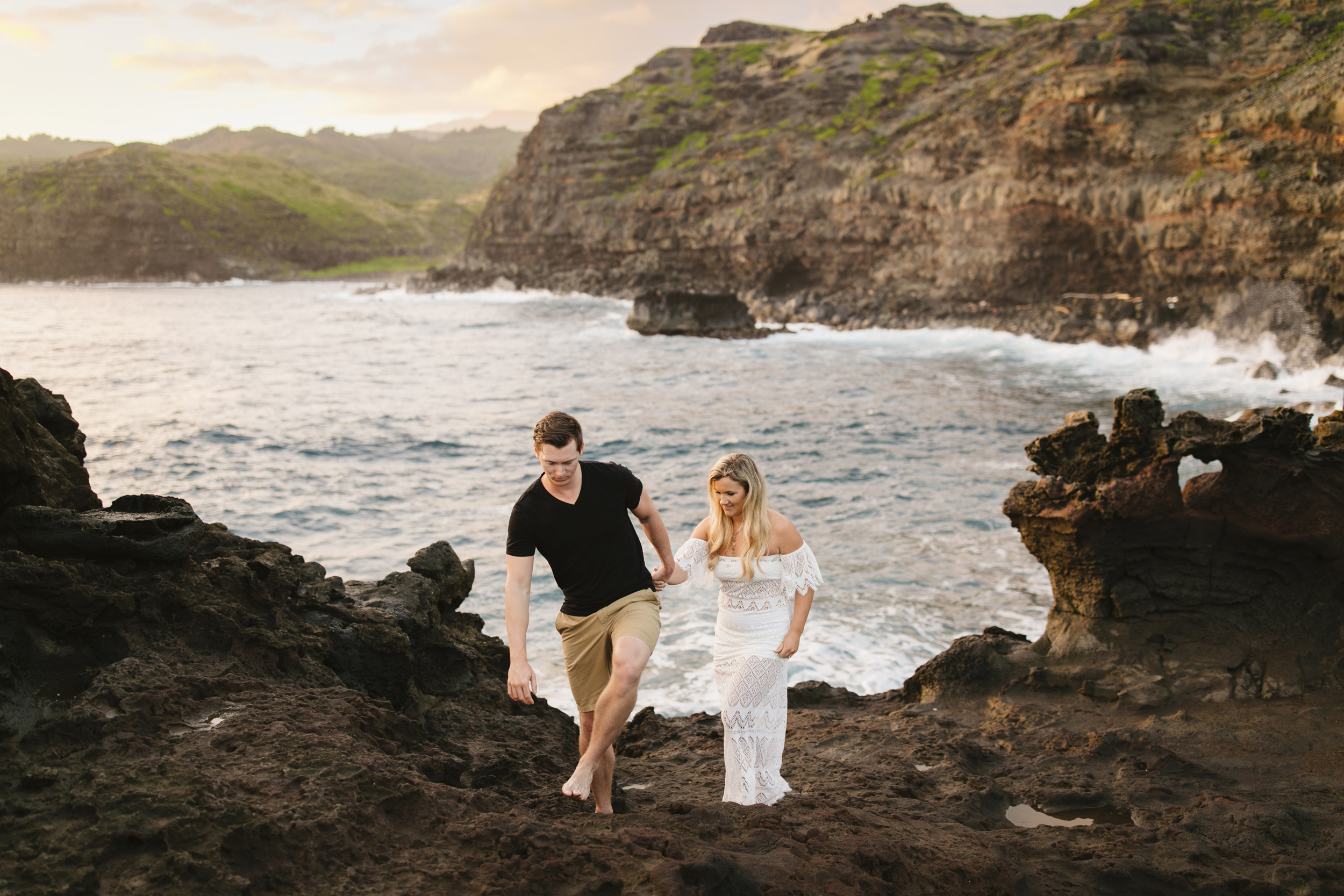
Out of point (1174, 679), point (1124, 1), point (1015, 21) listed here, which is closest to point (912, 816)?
point (1174, 679)

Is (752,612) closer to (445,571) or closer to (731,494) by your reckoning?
(731,494)

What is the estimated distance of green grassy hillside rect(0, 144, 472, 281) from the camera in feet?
366

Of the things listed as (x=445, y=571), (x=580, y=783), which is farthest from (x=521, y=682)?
(x=445, y=571)

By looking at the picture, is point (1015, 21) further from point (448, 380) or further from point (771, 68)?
point (448, 380)

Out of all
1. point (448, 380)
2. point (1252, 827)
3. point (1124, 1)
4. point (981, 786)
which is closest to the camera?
point (1252, 827)

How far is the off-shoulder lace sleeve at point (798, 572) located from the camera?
4945 mm

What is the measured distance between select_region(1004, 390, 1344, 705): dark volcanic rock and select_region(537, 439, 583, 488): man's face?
15.8 feet

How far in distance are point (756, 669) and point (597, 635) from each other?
0.95 metres

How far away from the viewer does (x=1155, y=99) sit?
38.2 meters

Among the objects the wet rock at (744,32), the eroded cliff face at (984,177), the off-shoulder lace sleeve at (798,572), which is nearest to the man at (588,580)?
the off-shoulder lace sleeve at (798,572)

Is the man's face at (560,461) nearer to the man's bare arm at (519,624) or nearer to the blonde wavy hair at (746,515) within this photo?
the man's bare arm at (519,624)

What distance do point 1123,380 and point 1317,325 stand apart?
697 centimetres

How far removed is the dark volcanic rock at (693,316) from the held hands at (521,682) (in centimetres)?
4023

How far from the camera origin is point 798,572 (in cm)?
497
